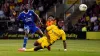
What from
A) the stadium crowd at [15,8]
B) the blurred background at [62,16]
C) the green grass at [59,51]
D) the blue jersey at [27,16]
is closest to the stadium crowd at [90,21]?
the blurred background at [62,16]

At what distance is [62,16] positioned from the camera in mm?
37188

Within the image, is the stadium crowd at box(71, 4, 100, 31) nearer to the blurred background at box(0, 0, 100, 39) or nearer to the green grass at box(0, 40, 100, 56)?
the blurred background at box(0, 0, 100, 39)

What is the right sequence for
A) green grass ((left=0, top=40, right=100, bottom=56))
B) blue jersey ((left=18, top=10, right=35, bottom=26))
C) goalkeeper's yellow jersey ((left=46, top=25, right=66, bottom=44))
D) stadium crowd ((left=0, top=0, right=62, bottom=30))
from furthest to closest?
1. stadium crowd ((left=0, top=0, right=62, bottom=30))
2. blue jersey ((left=18, top=10, right=35, bottom=26))
3. goalkeeper's yellow jersey ((left=46, top=25, right=66, bottom=44))
4. green grass ((left=0, top=40, right=100, bottom=56))

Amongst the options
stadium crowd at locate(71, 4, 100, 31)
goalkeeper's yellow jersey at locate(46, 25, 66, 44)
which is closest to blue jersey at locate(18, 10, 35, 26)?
goalkeeper's yellow jersey at locate(46, 25, 66, 44)

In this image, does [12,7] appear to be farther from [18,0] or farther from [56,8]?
[56,8]

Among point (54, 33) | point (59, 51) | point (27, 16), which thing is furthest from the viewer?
point (27, 16)

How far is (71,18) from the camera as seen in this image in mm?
37031

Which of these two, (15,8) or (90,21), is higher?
(15,8)

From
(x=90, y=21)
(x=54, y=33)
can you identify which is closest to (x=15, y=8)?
(x=90, y=21)

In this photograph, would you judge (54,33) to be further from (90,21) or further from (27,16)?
(90,21)

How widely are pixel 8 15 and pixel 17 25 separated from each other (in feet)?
6.91

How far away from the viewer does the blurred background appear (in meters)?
34.0

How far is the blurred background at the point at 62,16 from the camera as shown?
34.0m

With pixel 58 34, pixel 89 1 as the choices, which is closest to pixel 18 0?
pixel 89 1
